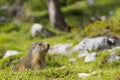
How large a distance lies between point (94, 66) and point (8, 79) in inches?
233

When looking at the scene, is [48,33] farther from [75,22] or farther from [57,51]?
[57,51]

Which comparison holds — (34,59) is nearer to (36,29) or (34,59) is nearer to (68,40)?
(68,40)

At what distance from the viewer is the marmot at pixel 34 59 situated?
12922mm

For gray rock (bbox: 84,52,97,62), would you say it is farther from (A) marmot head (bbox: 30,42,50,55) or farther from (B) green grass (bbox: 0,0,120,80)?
(A) marmot head (bbox: 30,42,50,55)

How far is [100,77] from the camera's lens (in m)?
10.2

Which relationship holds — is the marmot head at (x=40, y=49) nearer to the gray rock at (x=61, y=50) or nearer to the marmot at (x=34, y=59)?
the marmot at (x=34, y=59)

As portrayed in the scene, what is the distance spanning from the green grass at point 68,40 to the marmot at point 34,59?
390 millimetres

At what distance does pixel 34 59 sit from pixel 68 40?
11.7 metres

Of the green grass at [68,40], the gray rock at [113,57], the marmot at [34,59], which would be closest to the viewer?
the green grass at [68,40]

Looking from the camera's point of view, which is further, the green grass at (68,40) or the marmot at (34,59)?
the marmot at (34,59)

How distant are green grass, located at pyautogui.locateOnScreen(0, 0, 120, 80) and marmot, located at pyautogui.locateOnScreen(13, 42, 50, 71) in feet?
1.28

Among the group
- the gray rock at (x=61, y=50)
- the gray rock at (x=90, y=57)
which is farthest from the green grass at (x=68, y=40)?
the gray rock at (x=61, y=50)

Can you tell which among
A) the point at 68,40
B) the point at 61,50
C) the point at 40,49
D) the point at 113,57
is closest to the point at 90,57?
the point at 113,57

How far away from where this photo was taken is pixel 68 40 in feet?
81.6
